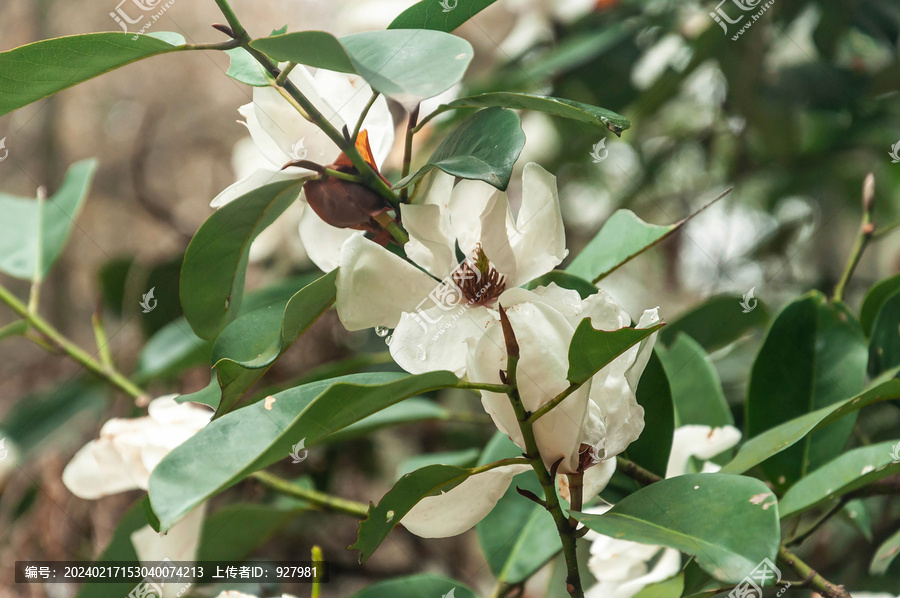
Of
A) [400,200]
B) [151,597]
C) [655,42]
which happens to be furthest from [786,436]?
[655,42]

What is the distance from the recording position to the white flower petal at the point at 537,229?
306mm

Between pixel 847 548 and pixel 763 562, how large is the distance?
70 centimetres

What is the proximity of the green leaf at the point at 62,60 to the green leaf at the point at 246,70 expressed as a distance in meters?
0.03

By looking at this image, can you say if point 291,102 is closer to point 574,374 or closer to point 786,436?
point 574,374

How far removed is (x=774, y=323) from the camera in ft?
1.52

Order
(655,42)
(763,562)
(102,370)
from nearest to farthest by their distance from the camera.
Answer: (763,562) → (102,370) → (655,42)

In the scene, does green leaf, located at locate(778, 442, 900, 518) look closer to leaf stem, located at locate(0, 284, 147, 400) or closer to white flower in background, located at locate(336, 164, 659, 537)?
white flower in background, located at locate(336, 164, 659, 537)

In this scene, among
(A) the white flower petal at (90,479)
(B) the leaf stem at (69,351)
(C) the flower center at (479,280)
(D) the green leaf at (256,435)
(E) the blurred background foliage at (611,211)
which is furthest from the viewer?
(E) the blurred background foliage at (611,211)

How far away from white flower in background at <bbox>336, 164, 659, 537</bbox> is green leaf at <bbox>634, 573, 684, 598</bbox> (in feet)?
0.30

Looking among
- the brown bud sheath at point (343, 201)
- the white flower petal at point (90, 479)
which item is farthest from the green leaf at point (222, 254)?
the white flower petal at point (90, 479)

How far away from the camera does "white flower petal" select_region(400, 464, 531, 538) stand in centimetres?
32

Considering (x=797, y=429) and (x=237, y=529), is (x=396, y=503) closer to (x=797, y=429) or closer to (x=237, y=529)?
(x=797, y=429)

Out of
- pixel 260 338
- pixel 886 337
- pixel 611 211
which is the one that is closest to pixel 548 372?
pixel 260 338

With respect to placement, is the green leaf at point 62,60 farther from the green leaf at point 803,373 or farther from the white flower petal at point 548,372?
the green leaf at point 803,373
